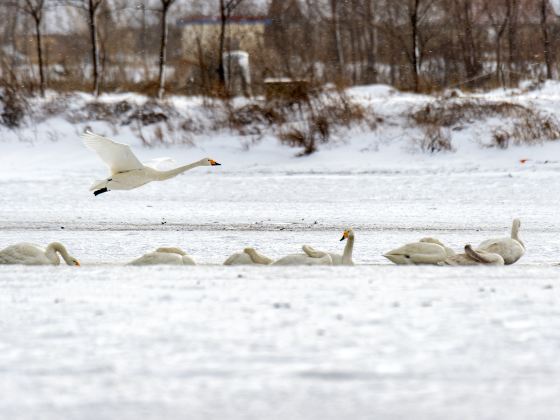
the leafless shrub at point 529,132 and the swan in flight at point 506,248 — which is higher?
the leafless shrub at point 529,132

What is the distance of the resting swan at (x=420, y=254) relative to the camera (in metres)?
7.31

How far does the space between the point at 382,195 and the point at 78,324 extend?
1059cm

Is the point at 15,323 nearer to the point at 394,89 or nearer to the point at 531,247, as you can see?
the point at 531,247

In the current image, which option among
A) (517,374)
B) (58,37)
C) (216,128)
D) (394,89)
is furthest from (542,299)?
(58,37)

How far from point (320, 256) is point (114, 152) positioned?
141 inches

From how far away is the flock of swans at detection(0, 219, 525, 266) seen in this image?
717 cm

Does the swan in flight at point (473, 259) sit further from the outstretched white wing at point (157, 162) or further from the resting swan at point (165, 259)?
the outstretched white wing at point (157, 162)

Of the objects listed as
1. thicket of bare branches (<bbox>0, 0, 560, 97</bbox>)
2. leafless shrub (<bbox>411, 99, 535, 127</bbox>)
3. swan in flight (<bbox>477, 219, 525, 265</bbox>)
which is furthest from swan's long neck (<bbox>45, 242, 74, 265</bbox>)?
thicket of bare branches (<bbox>0, 0, 560, 97</bbox>)

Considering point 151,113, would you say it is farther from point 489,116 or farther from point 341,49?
point 341,49

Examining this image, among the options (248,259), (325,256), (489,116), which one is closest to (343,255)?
(325,256)

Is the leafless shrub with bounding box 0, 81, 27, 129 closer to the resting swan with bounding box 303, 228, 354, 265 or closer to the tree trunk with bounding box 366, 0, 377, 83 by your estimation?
the tree trunk with bounding box 366, 0, 377, 83

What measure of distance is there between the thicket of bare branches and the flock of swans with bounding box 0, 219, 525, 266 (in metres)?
14.4

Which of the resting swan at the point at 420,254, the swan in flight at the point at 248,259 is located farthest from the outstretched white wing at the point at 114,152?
the resting swan at the point at 420,254

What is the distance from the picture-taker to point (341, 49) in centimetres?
2881
